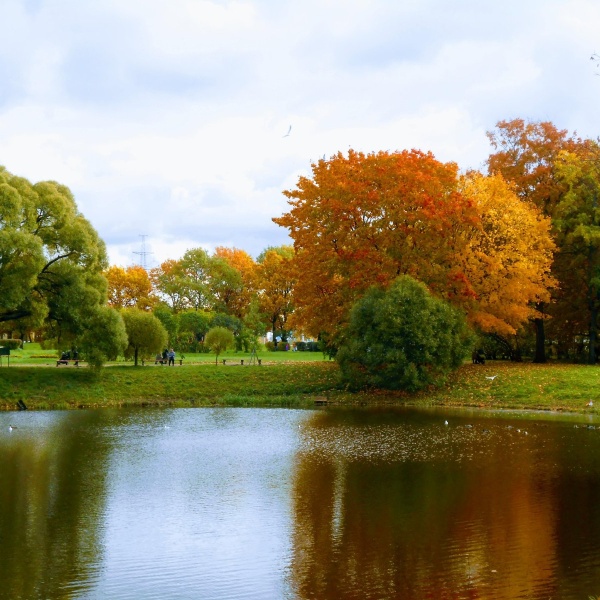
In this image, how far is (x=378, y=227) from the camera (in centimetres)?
4753

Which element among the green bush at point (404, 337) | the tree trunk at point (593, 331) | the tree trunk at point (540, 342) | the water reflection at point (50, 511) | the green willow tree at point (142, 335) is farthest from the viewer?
the tree trunk at point (540, 342)

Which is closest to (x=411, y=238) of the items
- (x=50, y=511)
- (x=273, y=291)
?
(x=50, y=511)

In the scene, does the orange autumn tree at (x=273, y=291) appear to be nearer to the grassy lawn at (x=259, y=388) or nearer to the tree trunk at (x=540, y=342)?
the tree trunk at (x=540, y=342)

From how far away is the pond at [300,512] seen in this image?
1401 cm

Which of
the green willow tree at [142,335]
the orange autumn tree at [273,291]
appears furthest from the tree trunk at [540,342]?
the orange autumn tree at [273,291]

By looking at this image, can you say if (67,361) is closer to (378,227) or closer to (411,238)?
(378,227)

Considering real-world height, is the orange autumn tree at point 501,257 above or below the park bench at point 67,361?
above

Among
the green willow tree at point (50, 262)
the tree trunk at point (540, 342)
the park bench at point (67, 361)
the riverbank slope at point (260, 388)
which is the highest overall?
the green willow tree at point (50, 262)

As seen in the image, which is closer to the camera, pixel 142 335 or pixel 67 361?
pixel 142 335

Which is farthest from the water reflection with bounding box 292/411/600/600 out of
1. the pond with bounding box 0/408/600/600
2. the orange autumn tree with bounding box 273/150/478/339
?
the orange autumn tree with bounding box 273/150/478/339

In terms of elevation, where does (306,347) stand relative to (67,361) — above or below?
above

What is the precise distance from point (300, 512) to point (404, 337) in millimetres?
25648

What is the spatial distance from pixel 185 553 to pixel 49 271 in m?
33.6

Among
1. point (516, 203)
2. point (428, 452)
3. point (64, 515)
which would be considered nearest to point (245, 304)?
point (516, 203)
